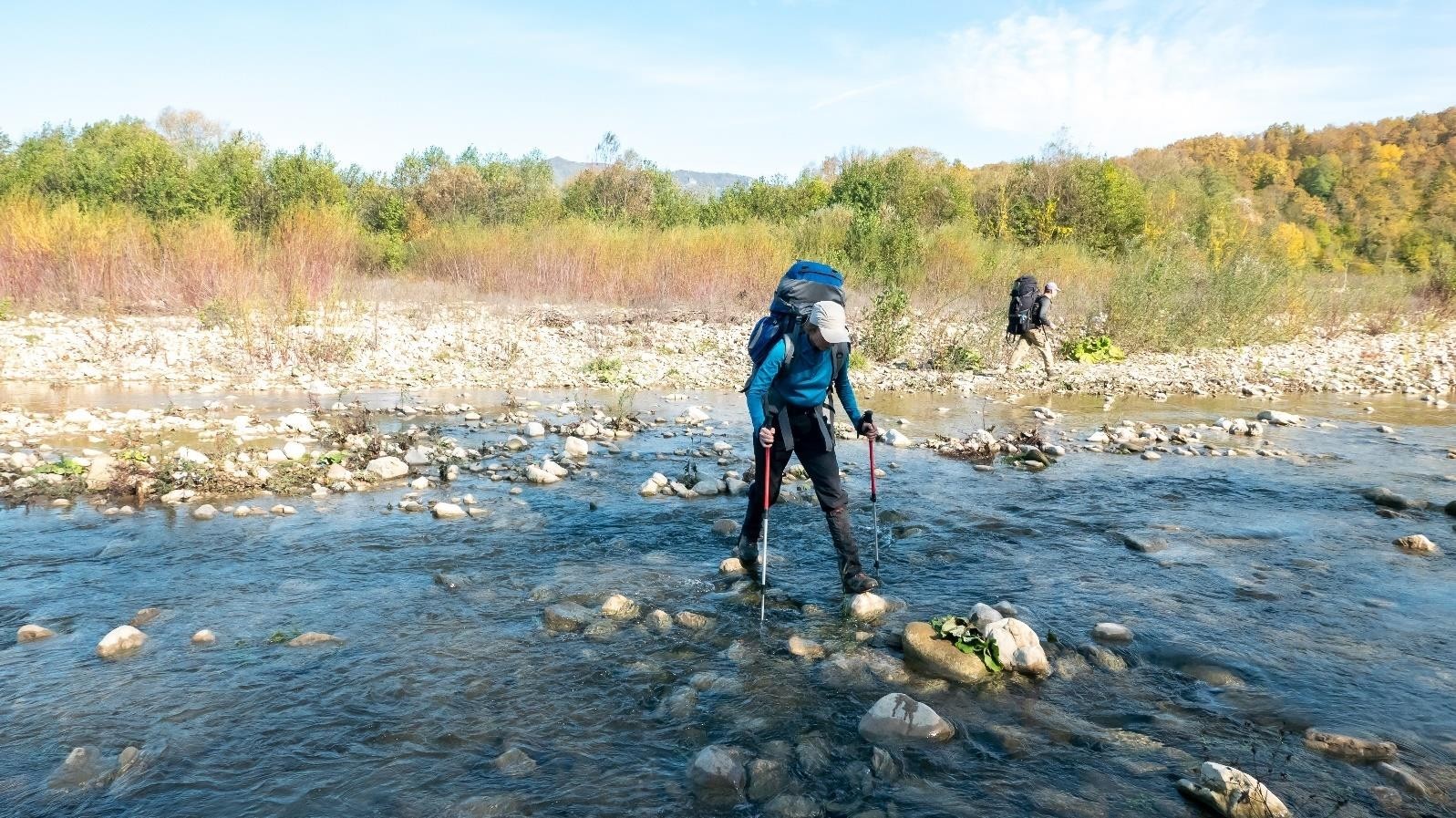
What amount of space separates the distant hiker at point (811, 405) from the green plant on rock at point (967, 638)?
0.92 m

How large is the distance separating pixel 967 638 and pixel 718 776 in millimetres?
1999

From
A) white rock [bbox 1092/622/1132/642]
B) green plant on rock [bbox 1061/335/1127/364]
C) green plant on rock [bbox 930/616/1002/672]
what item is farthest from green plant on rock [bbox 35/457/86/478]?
green plant on rock [bbox 1061/335/1127/364]

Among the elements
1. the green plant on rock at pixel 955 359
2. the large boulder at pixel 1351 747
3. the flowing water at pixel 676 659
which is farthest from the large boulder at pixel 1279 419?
the large boulder at pixel 1351 747

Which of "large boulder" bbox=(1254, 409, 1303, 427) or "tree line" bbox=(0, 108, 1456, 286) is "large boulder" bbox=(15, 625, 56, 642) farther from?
"tree line" bbox=(0, 108, 1456, 286)

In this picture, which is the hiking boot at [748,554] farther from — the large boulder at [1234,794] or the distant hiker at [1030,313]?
the distant hiker at [1030,313]

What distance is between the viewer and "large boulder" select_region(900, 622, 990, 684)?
197 inches

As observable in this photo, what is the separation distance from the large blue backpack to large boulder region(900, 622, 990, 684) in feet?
6.62

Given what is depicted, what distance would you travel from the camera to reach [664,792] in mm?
3871

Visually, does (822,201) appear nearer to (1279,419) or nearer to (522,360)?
(522,360)

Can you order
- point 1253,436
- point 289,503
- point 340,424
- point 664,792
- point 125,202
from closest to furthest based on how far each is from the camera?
point 664,792
point 289,503
point 340,424
point 1253,436
point 125,202

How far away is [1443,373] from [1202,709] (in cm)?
2044

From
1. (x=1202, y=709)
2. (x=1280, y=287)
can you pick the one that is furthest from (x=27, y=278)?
(x=1280, y=287)

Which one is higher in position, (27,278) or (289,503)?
(27,278)

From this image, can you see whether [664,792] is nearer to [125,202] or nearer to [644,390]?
[644,390]
